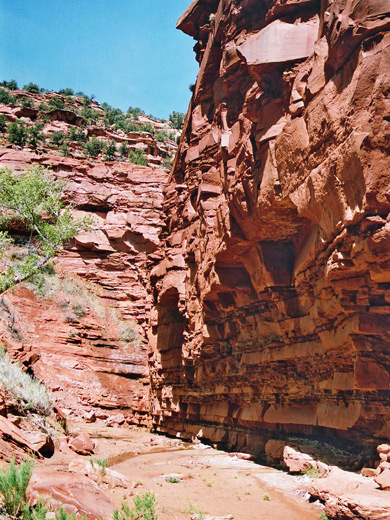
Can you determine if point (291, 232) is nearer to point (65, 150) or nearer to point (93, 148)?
point (65, 150)

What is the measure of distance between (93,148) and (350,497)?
44.8 metres

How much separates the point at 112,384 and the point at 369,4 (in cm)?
2128

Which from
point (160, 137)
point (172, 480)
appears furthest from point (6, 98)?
point (172, 480)

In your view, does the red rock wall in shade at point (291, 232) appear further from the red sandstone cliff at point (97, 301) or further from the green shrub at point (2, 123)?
the green shrub at point (2, 123)

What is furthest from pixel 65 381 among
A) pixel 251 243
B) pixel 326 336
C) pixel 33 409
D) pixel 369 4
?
pixel 369 4

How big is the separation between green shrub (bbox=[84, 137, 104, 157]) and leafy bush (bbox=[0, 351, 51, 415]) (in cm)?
3616

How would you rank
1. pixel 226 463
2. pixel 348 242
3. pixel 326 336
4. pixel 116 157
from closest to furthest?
pixel 348 242 → pixel 326 336 → pixel 226 463 → pixel 116 157

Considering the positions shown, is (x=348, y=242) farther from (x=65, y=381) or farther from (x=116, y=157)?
(x=116, y=157)

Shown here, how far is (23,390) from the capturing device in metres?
12.1

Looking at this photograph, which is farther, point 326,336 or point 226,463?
point 226,463

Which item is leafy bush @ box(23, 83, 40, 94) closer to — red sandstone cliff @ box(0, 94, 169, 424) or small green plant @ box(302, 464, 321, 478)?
red sandstone cliff @ box(0, 94, 169, 424)

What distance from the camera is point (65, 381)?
2338 centimetres

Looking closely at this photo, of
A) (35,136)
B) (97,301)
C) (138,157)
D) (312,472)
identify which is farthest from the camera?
(35,136)

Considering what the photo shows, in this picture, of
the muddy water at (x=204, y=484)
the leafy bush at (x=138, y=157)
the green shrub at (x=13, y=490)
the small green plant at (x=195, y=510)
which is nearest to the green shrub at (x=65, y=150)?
the leafy bush at (x=138, y=157)
